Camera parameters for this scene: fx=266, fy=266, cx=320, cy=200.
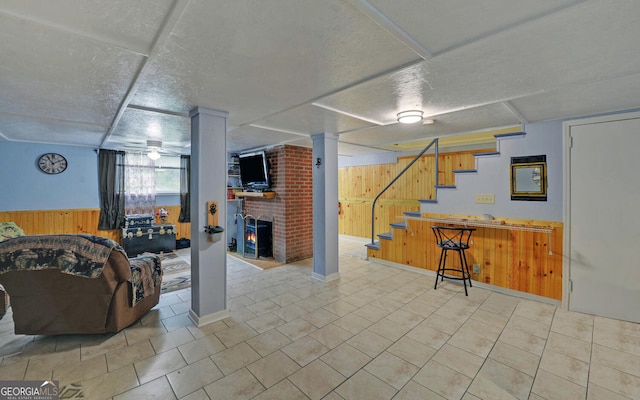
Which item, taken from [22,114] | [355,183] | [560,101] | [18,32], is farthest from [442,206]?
[22,114]

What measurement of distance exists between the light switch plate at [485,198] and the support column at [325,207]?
202cm

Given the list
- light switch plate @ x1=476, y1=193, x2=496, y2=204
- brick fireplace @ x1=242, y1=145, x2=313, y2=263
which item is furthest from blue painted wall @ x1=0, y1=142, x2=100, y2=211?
light switch plate @ x1=476, y1=193, x2=496, y2=204

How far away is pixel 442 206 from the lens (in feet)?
13.5

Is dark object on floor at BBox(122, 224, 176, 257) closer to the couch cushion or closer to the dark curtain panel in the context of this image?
the dark curtain panel

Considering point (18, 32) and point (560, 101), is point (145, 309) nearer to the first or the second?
point (18, 32)

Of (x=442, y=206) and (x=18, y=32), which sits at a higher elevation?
(x=18, y=32)

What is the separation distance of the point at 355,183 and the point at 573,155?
4538mm

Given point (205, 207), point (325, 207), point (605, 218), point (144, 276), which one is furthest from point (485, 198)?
point (144, 276)

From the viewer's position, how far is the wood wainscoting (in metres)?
3.15

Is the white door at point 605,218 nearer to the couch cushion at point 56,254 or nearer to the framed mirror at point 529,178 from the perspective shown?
the framed mirror at point 529,178

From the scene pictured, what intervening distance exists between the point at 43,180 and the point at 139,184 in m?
1.47

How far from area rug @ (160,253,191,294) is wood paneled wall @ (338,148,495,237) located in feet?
12.5

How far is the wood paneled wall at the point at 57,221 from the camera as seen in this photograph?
15.4ft

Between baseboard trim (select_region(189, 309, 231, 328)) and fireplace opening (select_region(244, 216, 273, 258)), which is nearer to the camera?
baseboard trim (select_region(189, 309, 231, 328))
